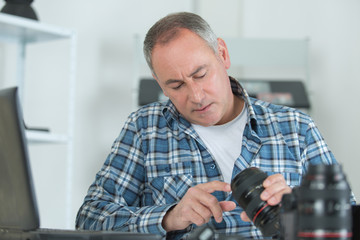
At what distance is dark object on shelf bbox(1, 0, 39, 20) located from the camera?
2.39 metres

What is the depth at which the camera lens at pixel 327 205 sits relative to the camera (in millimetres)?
696

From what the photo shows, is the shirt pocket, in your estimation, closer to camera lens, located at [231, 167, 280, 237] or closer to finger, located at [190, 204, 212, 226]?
finger, located at [190, 204, 212, 226]

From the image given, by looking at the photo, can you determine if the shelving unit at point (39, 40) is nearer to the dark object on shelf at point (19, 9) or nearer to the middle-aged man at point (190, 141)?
the dark object on shelf at point (19, 9)

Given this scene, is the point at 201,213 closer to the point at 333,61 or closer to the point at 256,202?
the point at 256,202

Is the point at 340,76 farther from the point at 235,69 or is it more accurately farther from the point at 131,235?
the point at 131,235

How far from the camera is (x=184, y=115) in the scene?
1530 millimetres

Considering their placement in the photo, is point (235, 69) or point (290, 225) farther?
point (235, 69)

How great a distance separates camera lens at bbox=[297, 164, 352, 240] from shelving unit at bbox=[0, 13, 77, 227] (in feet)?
5.67

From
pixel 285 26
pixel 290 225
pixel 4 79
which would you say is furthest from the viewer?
pixel 285 26

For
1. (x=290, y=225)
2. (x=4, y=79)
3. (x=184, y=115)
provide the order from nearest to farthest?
(x=290, y=225) < (x=184, y=115) < (x=4, y=79)

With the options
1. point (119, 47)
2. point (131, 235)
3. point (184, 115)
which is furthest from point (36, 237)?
point (119, 47)

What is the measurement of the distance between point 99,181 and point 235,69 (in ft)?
6.95

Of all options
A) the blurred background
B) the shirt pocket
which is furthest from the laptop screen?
the blurred background

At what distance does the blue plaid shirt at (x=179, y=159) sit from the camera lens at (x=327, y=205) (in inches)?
28.7
